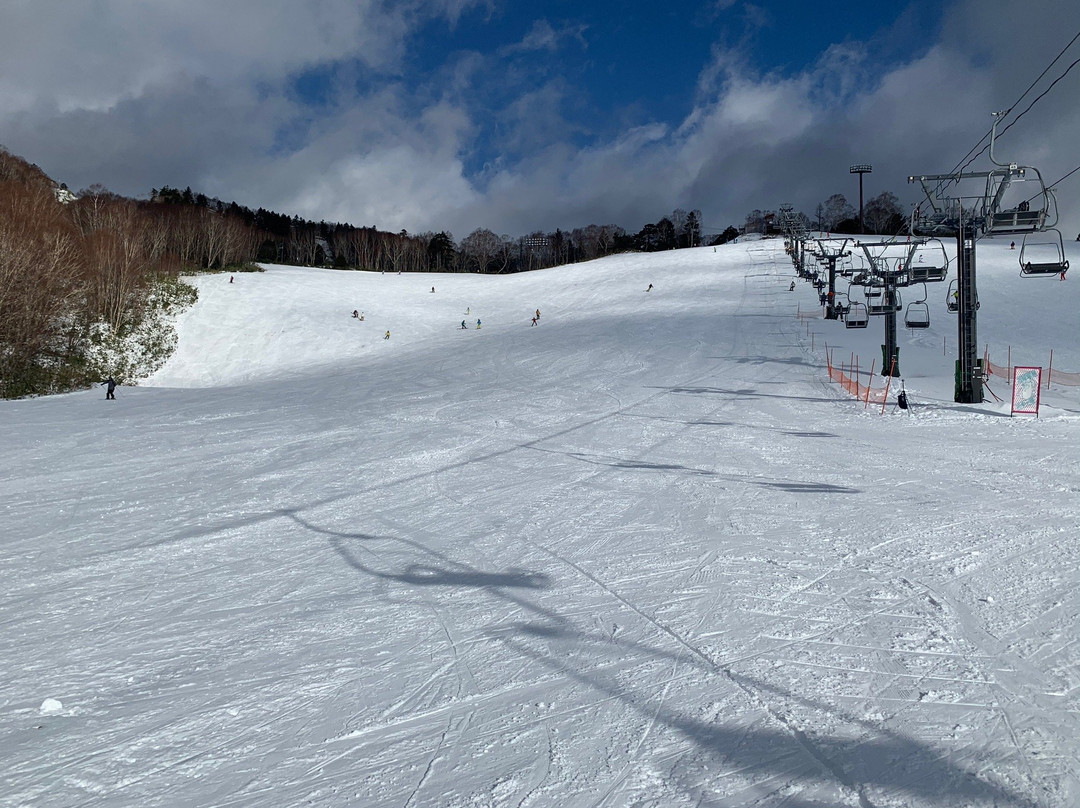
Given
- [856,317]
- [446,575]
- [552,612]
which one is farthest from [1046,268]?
[446,575]

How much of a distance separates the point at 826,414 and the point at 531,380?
1070 cm

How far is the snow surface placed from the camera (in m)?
3.63

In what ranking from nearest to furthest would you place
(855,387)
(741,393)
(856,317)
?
(741,393) → (855,387) → (856,317)

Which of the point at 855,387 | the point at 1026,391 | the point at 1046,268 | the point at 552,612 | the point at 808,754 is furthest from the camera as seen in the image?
the point at 855,387

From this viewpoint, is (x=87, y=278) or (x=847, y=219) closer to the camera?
(x=87, y=278)

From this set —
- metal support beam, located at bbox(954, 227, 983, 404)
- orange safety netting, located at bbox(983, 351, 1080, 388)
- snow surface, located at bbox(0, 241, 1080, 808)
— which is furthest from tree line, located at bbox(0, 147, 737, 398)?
orange safety netting, located at bbox(983, 351, 1080, 388)

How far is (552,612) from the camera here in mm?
5691

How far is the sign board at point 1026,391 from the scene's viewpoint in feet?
48.2

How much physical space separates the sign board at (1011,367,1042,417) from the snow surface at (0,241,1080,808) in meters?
0.48

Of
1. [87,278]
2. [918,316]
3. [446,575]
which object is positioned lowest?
[446,575]

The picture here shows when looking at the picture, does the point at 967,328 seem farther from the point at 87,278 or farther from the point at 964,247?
the point at 87,278

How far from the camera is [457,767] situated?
365 cm

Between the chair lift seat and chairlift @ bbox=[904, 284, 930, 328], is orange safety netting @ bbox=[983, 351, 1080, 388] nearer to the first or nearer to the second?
chairlift @ bbox=[904, 284, 930, 328]

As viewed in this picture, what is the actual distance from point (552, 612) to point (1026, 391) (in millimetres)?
14429
